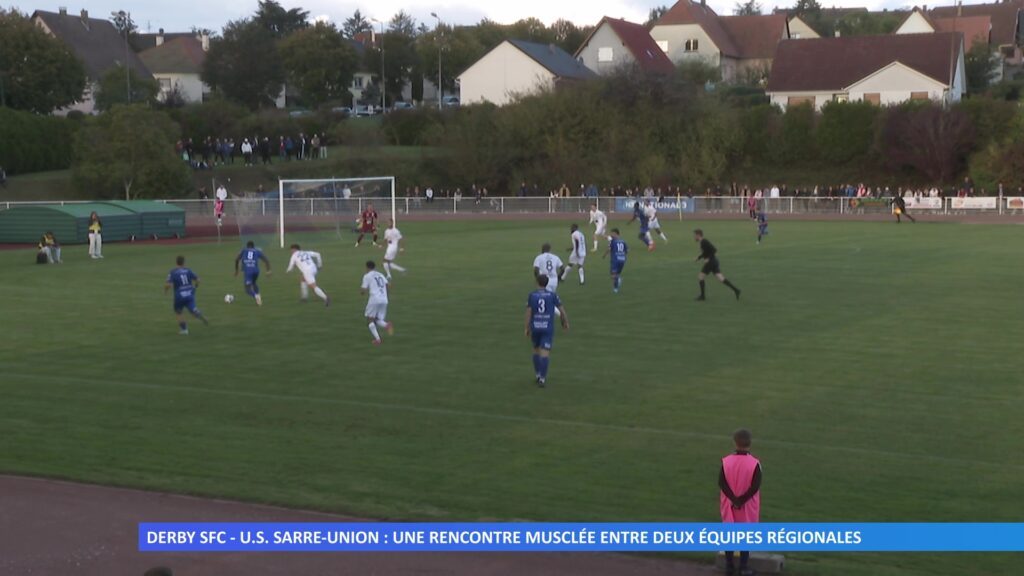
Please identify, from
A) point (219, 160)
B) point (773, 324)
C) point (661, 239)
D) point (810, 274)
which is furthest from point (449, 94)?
point (773, 324)

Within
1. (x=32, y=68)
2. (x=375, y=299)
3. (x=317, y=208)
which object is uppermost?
(x=32, y=68)

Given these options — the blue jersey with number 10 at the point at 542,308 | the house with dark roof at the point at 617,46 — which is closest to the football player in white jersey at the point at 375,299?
the blue jersey with number 10 at the point at 542,308

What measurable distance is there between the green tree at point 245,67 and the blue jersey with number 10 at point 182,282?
8127cm

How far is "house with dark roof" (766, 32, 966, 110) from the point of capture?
86.6 m

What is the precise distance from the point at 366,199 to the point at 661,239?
62.6 ft

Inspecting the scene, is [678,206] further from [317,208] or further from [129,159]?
[129,159]

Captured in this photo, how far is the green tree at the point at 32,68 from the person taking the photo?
81.5 meters

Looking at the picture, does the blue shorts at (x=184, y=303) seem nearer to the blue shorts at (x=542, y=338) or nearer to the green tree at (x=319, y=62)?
the blue shorts at (x=542, y=338)

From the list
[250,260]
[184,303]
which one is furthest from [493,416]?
[250,260]

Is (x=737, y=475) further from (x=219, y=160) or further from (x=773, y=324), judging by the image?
(x=219, y=160)

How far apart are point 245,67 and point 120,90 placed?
17.1 metres
